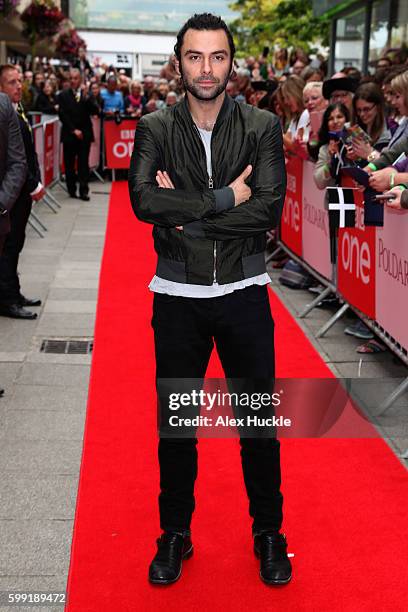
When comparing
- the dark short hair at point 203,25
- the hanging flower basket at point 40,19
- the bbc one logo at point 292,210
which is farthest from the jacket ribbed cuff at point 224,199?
the hanging flower basket at point 40,19

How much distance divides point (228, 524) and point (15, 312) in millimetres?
4278

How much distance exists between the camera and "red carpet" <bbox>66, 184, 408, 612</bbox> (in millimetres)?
3543

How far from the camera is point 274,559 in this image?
11.9 ft

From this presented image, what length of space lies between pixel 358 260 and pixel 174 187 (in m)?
3.50

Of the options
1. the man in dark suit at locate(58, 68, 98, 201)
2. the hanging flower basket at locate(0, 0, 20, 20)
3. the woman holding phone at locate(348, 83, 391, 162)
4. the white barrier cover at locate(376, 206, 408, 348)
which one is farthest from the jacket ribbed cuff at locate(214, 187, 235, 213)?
the hanging flower basket at locate(0, 0, 20, 20)

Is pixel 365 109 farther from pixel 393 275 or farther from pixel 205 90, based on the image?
pixel 205 90

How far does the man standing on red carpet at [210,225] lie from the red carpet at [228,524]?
14 cm

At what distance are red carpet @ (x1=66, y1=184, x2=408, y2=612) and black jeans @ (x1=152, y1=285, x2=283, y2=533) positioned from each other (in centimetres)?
26

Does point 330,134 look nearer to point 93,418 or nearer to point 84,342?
point 84,342

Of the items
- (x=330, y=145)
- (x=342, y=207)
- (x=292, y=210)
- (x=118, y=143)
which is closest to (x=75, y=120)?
(x=118, y=143)

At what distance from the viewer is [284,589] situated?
3607 millimetres

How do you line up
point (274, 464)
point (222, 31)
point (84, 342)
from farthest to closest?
point (84, 342), point (274, 464), point (222, 31)

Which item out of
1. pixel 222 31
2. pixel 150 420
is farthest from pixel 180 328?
pixel 150 420

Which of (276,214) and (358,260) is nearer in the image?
(276,214)
